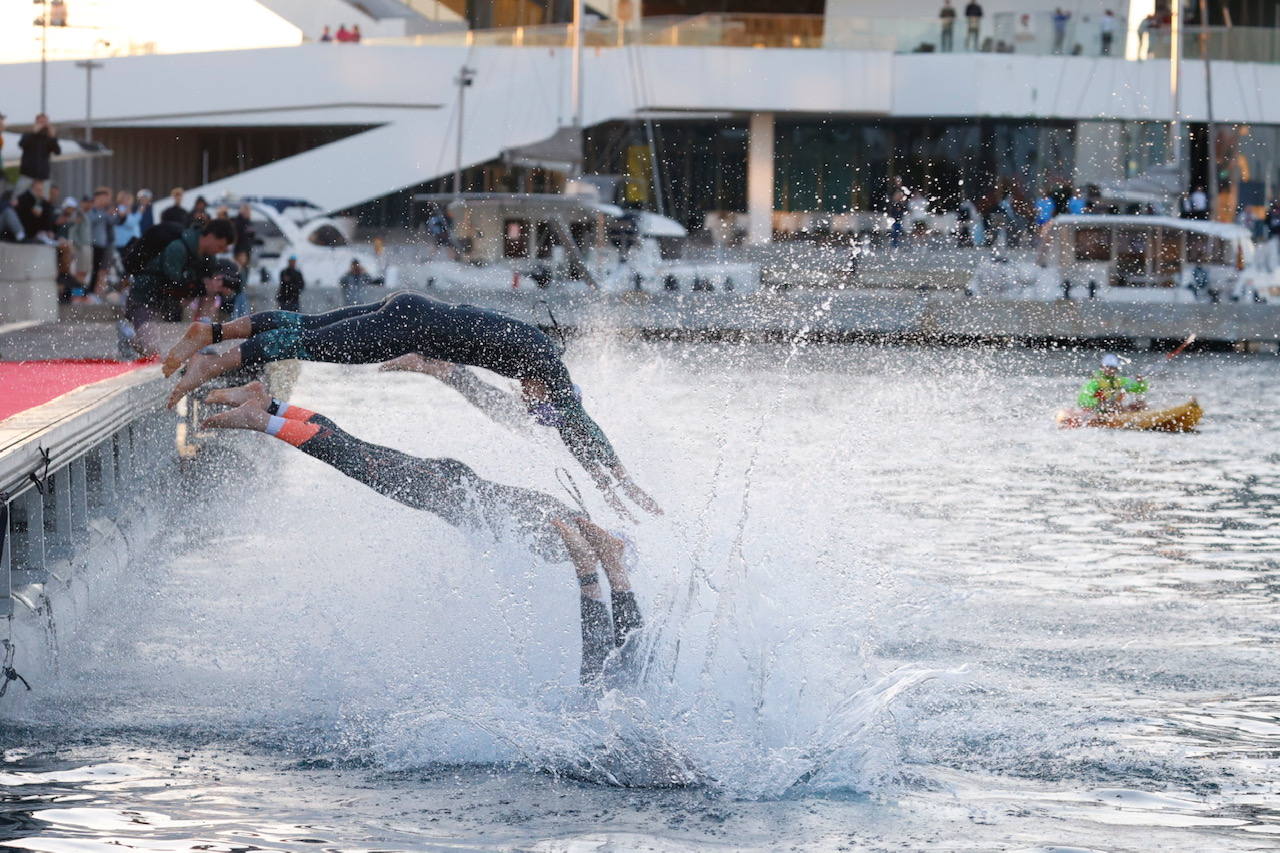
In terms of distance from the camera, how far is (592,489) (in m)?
10.9

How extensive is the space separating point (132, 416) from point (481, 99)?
35656 millimetres

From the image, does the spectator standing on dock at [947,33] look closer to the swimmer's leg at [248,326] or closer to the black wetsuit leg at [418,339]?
the swimmer's leg at [248,326]

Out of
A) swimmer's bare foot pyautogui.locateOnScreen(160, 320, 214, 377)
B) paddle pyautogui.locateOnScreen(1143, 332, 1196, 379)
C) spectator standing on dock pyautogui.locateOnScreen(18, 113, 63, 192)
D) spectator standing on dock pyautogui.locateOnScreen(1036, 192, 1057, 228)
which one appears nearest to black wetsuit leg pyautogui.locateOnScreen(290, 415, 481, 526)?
swimmer's bare foot pyautogui.locateOnScreen(160, 320, 214, 377)

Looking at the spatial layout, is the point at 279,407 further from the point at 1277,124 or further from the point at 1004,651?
the point at 1277,124

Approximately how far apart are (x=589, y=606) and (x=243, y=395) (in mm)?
1726

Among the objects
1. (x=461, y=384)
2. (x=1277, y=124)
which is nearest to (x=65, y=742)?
(x=461, y=384)

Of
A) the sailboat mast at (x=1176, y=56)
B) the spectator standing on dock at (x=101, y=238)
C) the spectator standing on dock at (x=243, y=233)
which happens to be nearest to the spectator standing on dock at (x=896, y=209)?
the sailboat mast at (x=1176, y=56)

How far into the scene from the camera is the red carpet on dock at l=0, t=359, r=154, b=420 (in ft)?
31.0

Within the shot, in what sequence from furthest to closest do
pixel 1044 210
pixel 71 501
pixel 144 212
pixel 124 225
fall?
pixel 1044 210 < pixel 144 212 < pixel 124 225 < pixel 71 501

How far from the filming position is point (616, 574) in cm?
752

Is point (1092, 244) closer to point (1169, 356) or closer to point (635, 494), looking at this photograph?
point (1169, 356)

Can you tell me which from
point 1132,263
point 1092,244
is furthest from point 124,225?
point 1132,263

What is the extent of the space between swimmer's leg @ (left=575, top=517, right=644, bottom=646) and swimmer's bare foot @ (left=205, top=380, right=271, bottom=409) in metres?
1.45

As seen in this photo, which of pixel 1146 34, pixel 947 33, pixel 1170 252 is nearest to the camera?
pixel 1170 252
